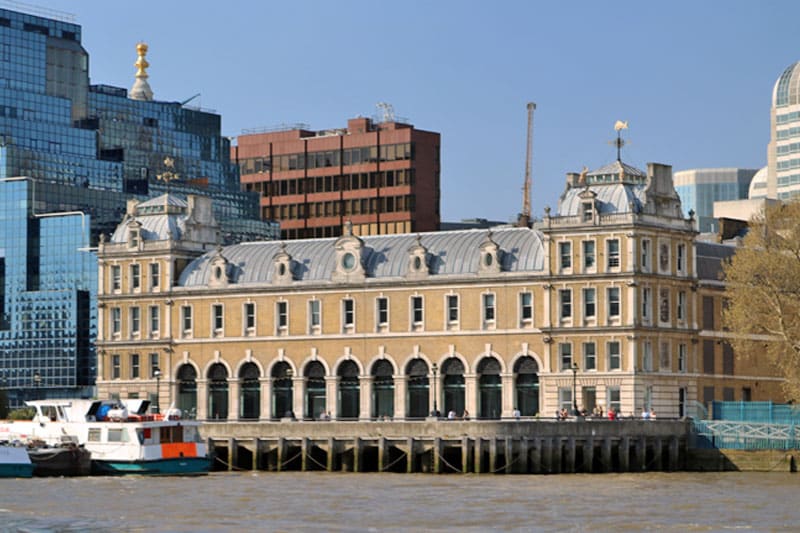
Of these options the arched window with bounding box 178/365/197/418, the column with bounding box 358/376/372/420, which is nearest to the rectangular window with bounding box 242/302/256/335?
the arched window with bounding box 178/365/197/418

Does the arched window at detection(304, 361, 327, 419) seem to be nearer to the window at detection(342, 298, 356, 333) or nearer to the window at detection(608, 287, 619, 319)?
the window at detection(342, 298, 356, 333)

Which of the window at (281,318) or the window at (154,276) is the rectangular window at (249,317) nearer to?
the window at (281,318)

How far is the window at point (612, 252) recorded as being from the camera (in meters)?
134

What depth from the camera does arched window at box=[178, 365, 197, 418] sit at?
149 metres

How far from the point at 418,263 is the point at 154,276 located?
2241 cm

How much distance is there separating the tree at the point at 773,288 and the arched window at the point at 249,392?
115ft

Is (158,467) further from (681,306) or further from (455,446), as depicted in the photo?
(681,306)

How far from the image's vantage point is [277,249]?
491 ft

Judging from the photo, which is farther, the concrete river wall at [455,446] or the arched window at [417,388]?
the arched window at [417,388]

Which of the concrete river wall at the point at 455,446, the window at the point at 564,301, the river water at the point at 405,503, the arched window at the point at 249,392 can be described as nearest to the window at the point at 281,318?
the arched window at the point at 249,392

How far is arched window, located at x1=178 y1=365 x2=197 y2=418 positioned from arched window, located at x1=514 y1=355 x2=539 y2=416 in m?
25.6

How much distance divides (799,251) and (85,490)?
49.0m

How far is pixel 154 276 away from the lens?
15188 centimetres

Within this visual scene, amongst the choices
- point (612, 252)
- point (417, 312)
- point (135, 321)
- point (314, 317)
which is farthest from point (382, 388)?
point (135, 321)
